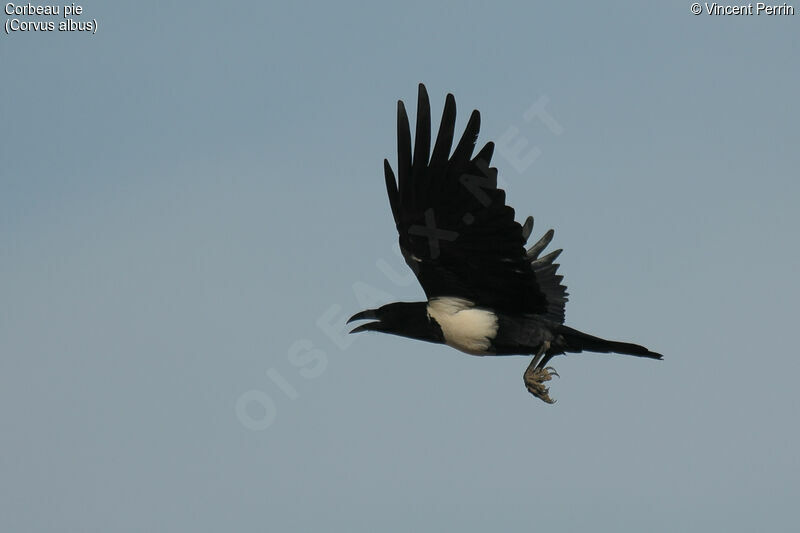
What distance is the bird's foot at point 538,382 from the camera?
1419 cm

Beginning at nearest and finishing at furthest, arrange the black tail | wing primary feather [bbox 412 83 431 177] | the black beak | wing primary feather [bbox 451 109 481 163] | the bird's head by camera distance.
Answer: wing primary feather [bbox 451 109 481 163] < wing primary feather [bbox 412 83 431 177] < the black tail < the bird's head < the black beak

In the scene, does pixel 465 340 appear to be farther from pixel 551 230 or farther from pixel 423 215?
pixel 551 230

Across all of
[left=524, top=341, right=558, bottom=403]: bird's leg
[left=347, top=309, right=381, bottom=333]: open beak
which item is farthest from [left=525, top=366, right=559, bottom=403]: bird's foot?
[left=347, top=309, right=381, bottom=333]: open beak

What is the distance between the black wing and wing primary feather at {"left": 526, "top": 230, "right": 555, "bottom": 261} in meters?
2.11

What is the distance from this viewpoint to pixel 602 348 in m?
14.4

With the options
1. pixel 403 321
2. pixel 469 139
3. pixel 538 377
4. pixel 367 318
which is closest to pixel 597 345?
pixel 538 377

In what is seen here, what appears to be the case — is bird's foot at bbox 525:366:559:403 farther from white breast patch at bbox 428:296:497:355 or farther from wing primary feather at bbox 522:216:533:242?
wing primary feather at bbox 522:216:533:242

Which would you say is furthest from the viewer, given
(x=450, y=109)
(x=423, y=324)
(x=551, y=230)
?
(x=551, y=230)

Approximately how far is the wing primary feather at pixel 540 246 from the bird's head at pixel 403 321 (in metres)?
2.20

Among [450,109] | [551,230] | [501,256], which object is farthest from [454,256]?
[551,230]

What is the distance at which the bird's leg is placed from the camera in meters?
14.2

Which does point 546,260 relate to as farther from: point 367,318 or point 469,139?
point 469,139

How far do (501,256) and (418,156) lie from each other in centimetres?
143

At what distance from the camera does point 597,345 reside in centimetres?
1434
